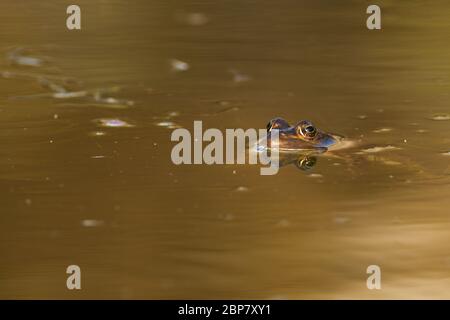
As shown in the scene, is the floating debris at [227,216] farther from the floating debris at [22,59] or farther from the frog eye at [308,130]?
the floating debris at [22,59]

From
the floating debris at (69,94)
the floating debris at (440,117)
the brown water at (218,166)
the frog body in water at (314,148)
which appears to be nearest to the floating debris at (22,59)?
the brown water at (218,166)

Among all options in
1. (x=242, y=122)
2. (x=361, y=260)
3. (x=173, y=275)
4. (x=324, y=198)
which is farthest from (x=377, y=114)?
(x=173, y=275)

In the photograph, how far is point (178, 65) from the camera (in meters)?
4.39

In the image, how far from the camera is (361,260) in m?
2.66

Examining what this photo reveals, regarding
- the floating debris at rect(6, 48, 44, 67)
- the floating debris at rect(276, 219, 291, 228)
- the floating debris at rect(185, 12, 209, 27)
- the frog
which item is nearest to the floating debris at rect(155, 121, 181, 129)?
the frog

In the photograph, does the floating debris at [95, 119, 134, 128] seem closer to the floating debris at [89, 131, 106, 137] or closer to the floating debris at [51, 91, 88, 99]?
the floating debris at [89, 131, 106, 137]

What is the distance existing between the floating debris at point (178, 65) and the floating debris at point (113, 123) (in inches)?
28.0

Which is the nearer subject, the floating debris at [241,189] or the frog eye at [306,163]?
the floating debris at [241,189]

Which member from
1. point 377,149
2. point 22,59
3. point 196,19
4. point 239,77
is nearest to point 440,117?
point 377,149

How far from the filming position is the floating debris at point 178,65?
434 cm

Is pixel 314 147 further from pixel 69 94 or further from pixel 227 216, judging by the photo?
pixel 69 94

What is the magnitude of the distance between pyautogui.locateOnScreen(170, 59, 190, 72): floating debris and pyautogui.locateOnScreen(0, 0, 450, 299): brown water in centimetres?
5

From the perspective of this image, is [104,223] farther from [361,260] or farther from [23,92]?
[23,92]

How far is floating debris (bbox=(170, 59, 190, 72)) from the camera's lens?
4.34 m
